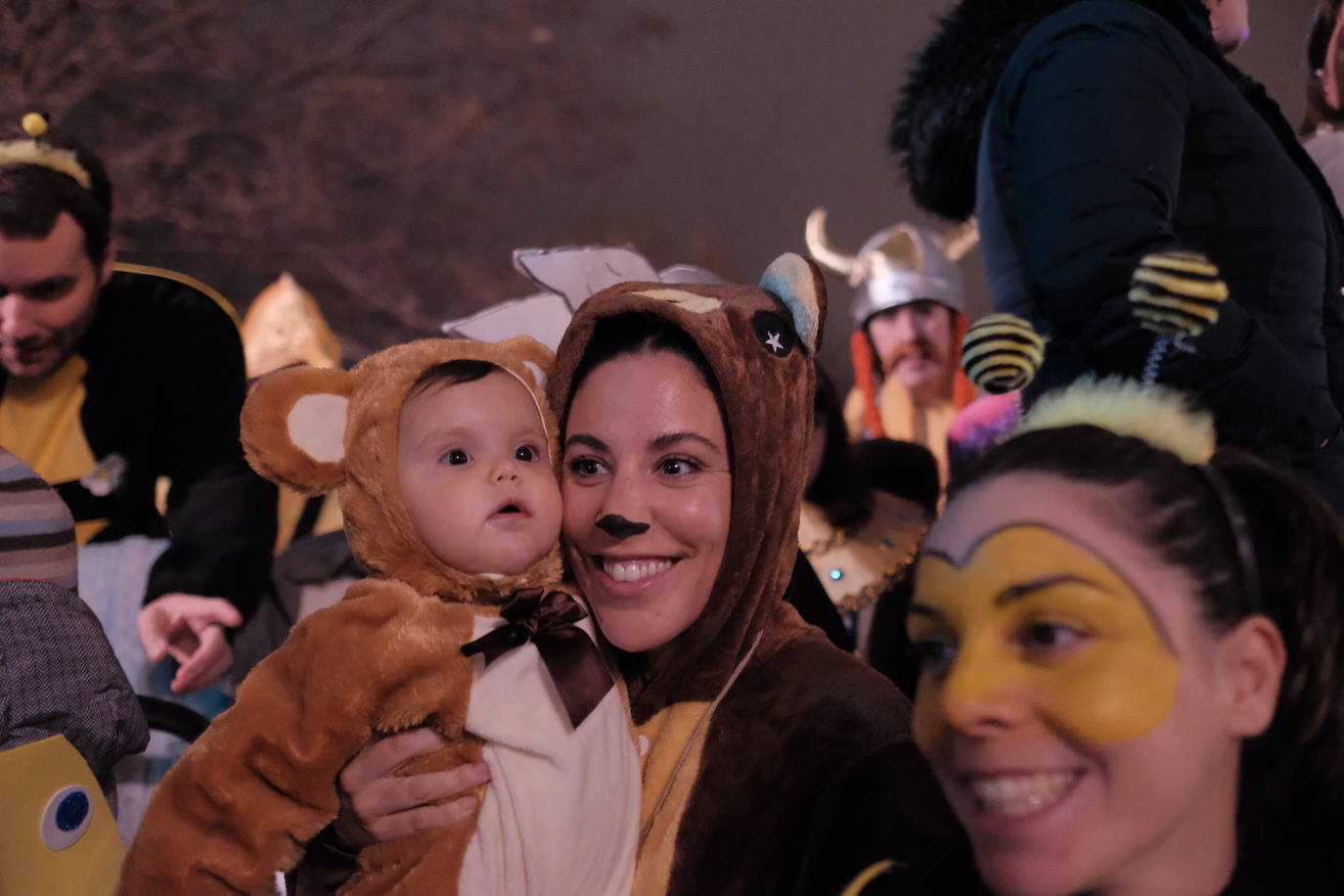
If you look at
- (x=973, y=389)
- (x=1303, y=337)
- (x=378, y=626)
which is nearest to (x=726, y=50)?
(x=973, y=389)

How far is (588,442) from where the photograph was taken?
1.58 m

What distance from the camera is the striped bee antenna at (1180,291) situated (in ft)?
4.80

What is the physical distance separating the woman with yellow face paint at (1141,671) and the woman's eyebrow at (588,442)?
1.97 feet

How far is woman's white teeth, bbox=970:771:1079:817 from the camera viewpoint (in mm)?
968

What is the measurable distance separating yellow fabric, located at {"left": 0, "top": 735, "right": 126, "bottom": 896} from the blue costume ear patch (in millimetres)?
1097

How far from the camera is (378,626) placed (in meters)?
1.39

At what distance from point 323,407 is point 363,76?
519 centimetres

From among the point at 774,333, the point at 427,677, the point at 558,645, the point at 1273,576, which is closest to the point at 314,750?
the point at 427,677

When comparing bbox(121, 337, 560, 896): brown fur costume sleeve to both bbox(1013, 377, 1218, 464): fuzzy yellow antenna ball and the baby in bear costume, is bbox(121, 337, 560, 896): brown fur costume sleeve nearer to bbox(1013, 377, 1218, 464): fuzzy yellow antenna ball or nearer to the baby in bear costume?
the baby in bear costume

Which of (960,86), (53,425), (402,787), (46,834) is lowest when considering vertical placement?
(46,834)

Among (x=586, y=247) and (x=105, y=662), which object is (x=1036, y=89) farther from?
(x=105, y=662)

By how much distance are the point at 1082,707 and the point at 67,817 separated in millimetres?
1318

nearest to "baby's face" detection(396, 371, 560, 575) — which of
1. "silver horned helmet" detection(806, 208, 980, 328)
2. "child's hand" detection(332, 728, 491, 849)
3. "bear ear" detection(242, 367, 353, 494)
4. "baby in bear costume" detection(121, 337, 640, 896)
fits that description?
"baby in bear costume" detection(121, 337, 640, 896)

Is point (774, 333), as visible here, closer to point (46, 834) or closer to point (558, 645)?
point (558, 645)
